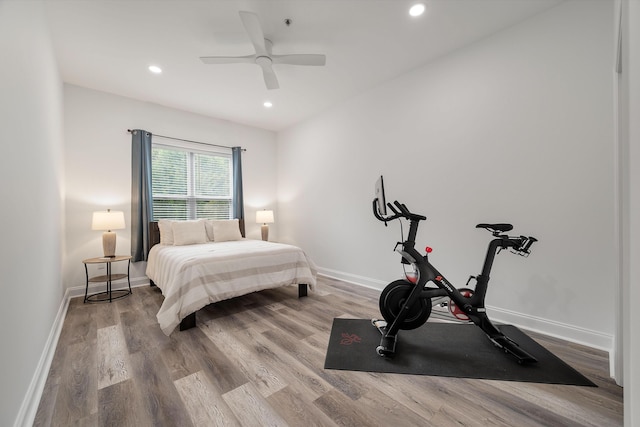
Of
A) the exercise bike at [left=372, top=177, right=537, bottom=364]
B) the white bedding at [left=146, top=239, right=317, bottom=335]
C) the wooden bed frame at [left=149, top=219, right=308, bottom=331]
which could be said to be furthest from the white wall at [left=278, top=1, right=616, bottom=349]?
the white bedding at [left=146, top=239, right=317, bottom=335]

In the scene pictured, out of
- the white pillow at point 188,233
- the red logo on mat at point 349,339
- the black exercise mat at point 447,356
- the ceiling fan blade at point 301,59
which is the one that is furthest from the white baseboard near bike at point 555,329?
the white pillow at point 188,233

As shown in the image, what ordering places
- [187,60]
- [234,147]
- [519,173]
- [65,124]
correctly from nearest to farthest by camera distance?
[519,173] < [187,60] < [65,124] < [234,147]

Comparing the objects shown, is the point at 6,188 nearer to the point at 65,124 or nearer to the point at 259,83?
the point at 259,83

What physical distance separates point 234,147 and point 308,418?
456 cm

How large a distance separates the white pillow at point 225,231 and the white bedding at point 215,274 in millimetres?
893

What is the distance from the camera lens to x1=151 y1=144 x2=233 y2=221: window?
13.8 ft

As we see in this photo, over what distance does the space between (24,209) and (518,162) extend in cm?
378

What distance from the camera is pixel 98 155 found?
3.63 metres

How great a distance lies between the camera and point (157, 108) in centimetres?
Answer: 412

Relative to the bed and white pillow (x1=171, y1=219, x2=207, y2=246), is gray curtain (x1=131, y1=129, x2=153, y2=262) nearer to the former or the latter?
the bed

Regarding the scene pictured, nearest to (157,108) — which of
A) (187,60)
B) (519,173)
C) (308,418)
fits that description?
(187,60)

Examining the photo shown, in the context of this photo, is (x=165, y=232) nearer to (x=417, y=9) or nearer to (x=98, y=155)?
(x=98, y=155)

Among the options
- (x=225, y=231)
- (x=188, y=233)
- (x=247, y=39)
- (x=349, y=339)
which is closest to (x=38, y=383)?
(x=349, y=339)

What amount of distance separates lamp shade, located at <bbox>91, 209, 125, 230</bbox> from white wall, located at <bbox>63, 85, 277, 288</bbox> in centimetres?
45
